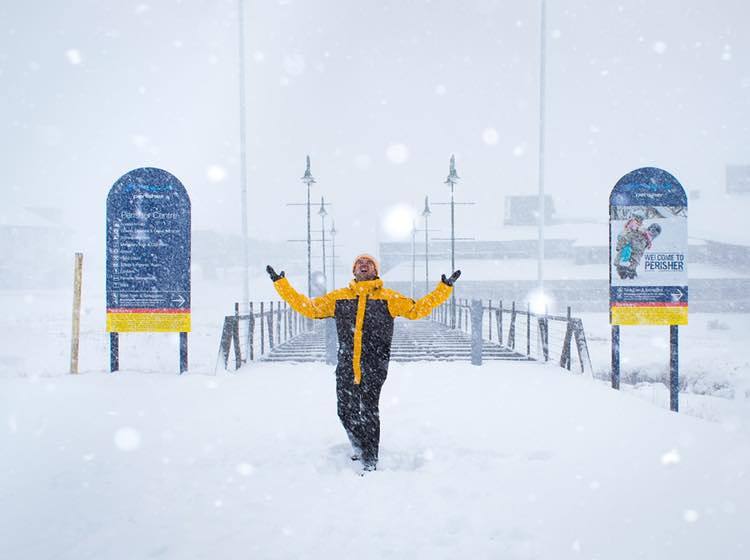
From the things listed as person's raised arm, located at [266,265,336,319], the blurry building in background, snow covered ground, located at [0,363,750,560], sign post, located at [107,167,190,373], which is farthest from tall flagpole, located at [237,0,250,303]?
the blurry building in background

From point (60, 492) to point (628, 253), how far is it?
7.26 meters

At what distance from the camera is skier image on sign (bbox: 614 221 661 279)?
7.77 m

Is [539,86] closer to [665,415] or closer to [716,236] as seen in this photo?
[665,415]

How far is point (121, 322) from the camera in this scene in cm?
877

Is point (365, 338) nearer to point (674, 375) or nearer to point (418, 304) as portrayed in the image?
point (418, 304)

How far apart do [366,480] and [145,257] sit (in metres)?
5.84

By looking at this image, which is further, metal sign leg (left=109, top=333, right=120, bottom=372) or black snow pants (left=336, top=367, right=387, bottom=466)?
metal sign leg (left=109, top=333, right=120, bottom=372)

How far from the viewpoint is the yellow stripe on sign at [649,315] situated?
7.73 m

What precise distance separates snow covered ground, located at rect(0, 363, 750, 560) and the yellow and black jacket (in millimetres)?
960

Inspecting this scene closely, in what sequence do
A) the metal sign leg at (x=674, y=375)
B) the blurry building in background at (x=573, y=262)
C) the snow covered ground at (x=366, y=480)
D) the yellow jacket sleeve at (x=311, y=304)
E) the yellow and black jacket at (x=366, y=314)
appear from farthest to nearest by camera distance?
the blurry building in background at (x=573, y=262) < the metal sign leg at (x=674, y=375) < the yellow jacket sleeve at (x=311, y=304) < the yellow and black jacket at (x=366, y=314) < the snow covered ground at (x=366, y=480)

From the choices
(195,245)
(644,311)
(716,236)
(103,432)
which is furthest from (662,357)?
(195,245)

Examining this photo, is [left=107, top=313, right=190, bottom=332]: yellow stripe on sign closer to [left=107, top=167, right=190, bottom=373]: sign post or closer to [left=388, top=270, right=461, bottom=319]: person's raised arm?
[left=107, top=167, right=190, bottom=373]: sign post

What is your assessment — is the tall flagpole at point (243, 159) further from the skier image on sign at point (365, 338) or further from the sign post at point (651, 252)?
the skier image on sign at point (365, 338)

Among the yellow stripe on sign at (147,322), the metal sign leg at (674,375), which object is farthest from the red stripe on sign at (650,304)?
the yellow stripe on sign at (147,322)
